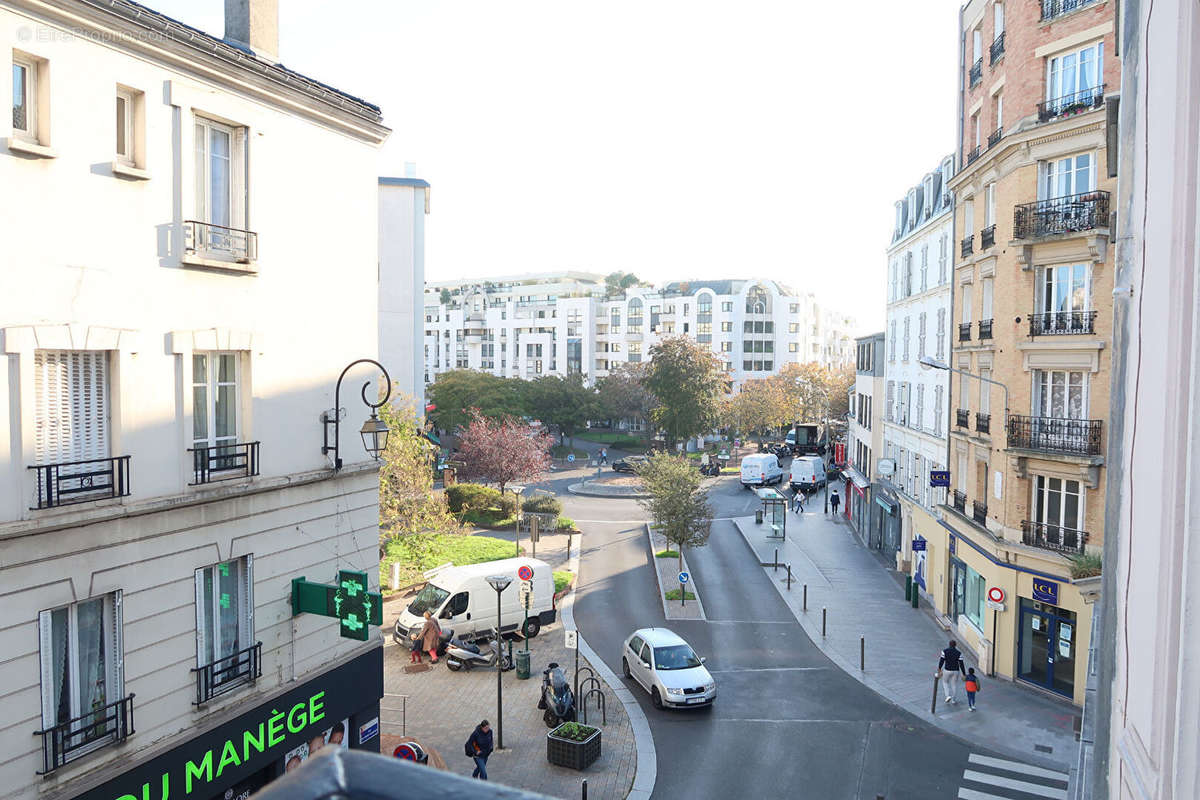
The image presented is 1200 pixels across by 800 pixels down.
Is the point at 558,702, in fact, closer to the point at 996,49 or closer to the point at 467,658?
the point at 467,658

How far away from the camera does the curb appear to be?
54.6ft

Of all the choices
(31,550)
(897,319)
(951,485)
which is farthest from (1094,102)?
(31,550)

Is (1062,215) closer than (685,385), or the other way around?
(1062,215)

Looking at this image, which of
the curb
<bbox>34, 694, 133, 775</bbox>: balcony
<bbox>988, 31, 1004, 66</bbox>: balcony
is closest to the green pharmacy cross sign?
<bbox>34, 694, 133, 775</bbox>: balcony

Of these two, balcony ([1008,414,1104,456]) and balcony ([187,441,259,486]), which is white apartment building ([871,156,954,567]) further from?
balcony ([187,441,259,486])

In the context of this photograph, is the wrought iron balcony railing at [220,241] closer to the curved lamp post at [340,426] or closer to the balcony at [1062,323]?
the curved lamp post at [340,426]

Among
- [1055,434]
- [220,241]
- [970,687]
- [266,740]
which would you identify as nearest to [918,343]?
[1055,434]

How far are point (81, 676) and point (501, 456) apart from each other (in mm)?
34003

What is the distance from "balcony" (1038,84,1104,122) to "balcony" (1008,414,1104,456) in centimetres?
778

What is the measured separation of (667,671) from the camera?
68.1 feet

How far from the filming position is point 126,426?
10.5 m

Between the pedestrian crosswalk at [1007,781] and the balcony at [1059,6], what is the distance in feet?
59.5

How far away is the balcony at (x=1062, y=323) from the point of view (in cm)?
2105

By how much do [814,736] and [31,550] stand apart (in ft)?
51.8
